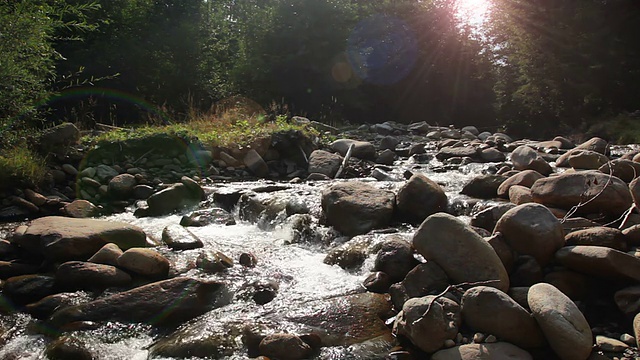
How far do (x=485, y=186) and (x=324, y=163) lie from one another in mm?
3456

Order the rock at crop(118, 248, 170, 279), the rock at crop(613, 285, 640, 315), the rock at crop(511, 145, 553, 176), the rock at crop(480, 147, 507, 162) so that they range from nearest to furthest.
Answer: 1. the rock at crop(613, 285, 640, 315)
2. the rock at crop(118, 248, 170, 279)
3. the rock at crop(511, 145, 553, 176)
4. the rock at crop(480, 147, 507, 162)

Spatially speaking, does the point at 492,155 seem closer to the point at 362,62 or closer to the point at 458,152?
the point at 458,152

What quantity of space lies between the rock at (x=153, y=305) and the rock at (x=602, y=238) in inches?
107

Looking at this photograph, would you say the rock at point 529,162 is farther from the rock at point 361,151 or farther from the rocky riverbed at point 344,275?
the rock at point 361,151

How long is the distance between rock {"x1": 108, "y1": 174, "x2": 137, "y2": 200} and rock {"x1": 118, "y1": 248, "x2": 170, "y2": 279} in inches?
127

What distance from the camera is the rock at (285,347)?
2.71 meters

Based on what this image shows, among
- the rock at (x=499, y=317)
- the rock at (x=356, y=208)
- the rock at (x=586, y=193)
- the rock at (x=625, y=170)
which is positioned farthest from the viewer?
the rock at (x=625, y=170)

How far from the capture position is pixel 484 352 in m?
2.53

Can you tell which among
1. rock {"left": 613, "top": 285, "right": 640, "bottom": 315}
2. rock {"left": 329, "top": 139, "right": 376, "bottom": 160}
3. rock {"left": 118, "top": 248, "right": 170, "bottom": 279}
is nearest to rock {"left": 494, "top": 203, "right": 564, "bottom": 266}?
rock {"left": 613, "top": 285, "right": 640, "bottom": 315}

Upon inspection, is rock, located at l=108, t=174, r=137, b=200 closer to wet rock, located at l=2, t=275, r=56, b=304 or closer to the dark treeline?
wet rock, located at l=2, t=275, r=56, b=304

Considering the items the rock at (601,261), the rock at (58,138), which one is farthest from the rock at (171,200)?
the rock at (601,261)

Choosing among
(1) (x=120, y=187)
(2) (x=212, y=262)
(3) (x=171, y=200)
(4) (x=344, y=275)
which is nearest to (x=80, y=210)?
(1) (x=120, y=187)

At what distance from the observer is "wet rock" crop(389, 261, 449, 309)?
320 centimetres

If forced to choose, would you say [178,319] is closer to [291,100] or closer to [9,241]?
[9,241]
